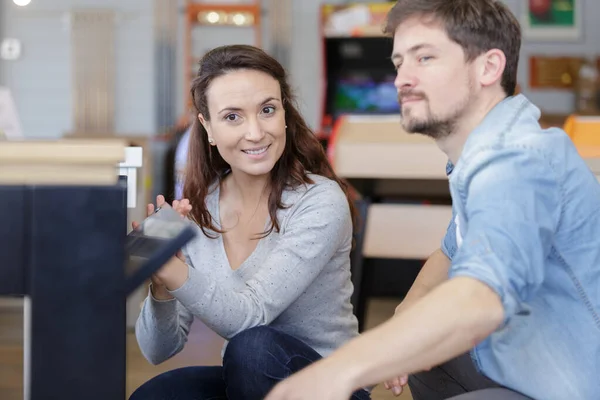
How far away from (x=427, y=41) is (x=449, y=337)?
0.50 m

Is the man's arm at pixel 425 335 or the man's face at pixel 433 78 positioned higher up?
the man's face at pixel 433 78

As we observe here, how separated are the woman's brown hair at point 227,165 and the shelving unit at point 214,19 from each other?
15.6ft

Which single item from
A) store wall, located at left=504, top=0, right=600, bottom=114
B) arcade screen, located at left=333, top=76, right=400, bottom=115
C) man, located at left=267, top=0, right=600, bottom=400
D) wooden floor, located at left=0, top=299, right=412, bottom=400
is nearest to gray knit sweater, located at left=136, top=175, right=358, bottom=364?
man, located at left=267, top=0, right=600, bottom=400

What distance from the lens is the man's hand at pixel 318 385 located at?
0.88 metres

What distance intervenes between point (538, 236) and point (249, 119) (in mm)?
816

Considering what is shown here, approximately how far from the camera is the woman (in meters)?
1.44

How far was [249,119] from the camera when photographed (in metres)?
1.66

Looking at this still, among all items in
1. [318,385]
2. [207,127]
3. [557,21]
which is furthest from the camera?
[557,21]

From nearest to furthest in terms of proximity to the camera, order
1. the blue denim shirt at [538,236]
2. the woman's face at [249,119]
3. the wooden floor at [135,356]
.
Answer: the blue denim shirt at [538,236], the woman's face at [249,119], the wooden floor at [135,356]

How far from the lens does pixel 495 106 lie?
47.5 inches

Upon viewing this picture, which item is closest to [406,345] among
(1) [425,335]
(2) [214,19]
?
(1) [425,335]

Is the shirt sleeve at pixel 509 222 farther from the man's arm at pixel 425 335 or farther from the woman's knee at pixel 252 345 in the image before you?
the woman's knee at pixel 252 345

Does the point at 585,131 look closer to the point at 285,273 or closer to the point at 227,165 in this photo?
the point at 227,165

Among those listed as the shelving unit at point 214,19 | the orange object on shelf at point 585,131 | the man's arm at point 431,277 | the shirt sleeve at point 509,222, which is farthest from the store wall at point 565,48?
the shirt sleeve at point 509,222
